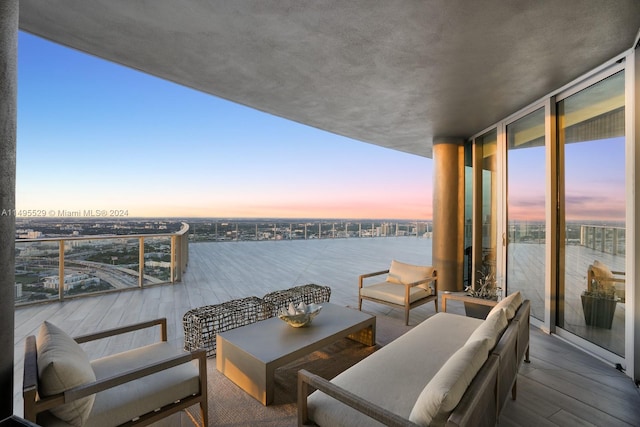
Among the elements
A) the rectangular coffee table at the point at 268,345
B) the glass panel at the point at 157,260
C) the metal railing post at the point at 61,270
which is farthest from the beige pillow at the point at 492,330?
the metal railing post at the point at 61,270

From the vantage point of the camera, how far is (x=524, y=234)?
401 cm

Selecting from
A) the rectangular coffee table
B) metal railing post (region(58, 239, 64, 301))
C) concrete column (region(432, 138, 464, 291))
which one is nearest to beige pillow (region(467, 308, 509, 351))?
the rectangular coffee table

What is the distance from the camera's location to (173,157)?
9055mm

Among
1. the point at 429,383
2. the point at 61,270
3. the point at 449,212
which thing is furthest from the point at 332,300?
the point at 61,270

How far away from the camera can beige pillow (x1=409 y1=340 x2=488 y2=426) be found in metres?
1.12

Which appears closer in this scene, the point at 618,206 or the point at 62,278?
the point at 618,206

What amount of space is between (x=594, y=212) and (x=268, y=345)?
134 inches

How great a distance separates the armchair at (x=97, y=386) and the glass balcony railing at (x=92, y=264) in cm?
326

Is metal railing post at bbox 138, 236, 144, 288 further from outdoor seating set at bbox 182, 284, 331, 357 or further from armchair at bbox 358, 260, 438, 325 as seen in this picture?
armchair at bbox 358, 260, 438, 325

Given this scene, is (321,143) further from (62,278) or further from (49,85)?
(62,278)

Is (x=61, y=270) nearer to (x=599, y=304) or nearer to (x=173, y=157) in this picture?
(x=173, y=157)

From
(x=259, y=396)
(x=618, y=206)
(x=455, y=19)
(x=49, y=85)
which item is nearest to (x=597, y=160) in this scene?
(x=618, y=206)

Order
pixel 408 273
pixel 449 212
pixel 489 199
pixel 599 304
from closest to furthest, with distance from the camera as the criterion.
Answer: pixel 599 304 → pixel 408 273 → pixel 489 199 → pixel 449 212

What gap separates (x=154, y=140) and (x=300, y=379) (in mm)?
8731
